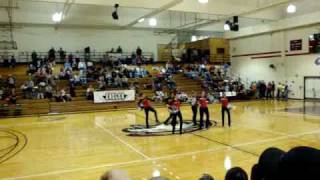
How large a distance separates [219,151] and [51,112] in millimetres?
14158

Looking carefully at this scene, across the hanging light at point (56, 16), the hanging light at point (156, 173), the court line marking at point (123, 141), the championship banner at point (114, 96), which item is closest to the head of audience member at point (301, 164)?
the hanging light at point (156, 173)

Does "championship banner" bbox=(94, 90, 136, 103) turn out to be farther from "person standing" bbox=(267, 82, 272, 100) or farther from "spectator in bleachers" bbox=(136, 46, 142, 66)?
Answer: "person standing" bbox=(267, 82, 272, 100)

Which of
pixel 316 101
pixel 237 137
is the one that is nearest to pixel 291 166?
pixel 237 137

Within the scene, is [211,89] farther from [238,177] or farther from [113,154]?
[238,177]

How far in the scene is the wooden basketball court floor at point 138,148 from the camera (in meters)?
7.18

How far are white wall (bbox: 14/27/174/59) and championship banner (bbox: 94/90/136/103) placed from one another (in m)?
7.69

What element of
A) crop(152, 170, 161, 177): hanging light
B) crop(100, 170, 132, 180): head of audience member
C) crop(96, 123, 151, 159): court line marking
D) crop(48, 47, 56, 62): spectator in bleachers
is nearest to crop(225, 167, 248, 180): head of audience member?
crop(100, 170, 132, 180): head of audience member

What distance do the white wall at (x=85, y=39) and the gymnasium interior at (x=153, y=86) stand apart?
0.09 meters

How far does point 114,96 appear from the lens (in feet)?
72.2

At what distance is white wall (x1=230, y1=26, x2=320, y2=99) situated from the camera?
24.0m

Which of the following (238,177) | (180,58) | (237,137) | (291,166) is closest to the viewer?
(291,166)

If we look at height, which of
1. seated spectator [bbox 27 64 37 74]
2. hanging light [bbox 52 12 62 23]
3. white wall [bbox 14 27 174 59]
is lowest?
seated spectator [bbox 27 64 37 74]

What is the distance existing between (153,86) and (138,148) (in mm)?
15075

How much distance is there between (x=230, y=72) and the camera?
31.5 metres
